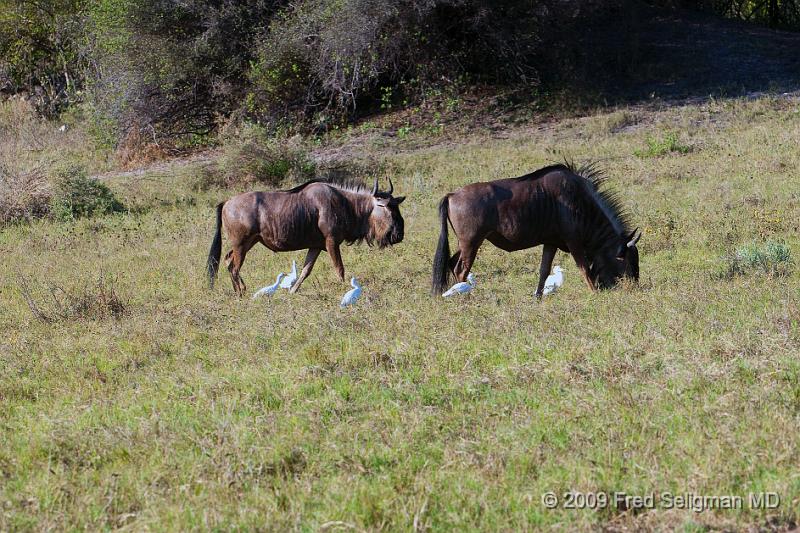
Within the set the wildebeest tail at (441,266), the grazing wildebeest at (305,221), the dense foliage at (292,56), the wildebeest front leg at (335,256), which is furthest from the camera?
the dense foliage at (292,56)

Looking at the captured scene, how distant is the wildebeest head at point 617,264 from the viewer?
9.65 metres

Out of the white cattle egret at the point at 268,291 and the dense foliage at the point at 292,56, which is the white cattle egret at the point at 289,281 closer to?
the white cattle egret at the point at 268,291

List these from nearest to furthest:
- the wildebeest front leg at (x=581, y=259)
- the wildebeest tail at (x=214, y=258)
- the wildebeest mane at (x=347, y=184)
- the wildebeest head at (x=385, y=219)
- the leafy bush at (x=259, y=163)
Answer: the wildebeest front leg at (x=581, y=259) → the wildebeest tail at (x=214, y=258) → the wildebeest head at (x=385, y=219) → the wildebeest mane at (x=347, y=184) → the leafy bush at (x=259, y=163)

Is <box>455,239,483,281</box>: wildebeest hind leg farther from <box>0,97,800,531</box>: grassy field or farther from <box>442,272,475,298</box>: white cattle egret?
<box>442,272,475,298</box>: white cattle egret

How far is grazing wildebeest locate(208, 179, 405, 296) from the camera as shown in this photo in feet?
Result: 35.8

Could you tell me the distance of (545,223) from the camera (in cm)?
968

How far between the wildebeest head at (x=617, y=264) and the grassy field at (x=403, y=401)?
23cm

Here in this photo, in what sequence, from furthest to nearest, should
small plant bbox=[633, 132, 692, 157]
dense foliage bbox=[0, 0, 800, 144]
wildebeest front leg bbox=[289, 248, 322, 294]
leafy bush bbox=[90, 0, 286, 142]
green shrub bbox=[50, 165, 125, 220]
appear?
leafy bush bbox=[90, 0, 286, 142], dense foliage bbox=[0, 0, 800, 144], small plant bbox=[633, 132, 692, 157], green shrub bbox=[50, 165, 125, 220], wildebeest front leg bbox=[289, 248, 322, 294]

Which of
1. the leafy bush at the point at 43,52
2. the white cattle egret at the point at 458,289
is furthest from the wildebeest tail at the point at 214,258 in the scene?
the leafy bush at the point at 43,52

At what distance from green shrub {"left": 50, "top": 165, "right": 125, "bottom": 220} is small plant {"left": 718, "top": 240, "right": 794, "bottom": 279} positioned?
11385 millimetres

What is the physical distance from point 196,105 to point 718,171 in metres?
14.4

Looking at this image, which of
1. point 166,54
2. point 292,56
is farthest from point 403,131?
point 166,54

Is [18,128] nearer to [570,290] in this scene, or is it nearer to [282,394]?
[570,290]

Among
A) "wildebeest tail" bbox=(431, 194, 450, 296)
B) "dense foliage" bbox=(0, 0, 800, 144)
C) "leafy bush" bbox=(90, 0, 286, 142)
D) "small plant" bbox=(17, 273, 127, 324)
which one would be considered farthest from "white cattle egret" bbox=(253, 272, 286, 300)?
"leafy bush" bbox=(90, 0, 286, 142)
